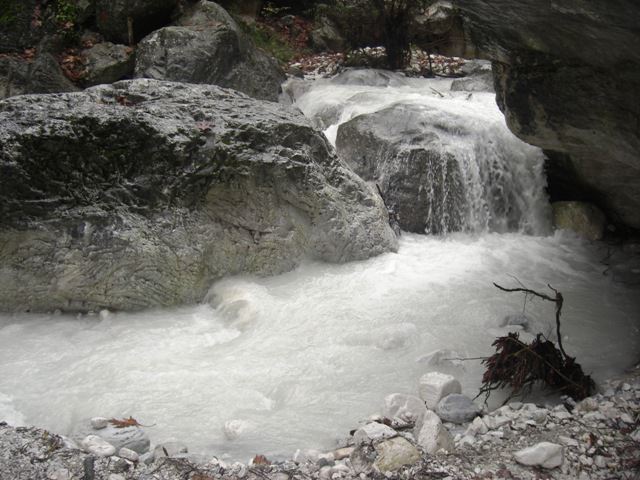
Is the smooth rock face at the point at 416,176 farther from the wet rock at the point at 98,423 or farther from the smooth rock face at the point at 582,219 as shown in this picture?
the wet rock at the point at 98,423

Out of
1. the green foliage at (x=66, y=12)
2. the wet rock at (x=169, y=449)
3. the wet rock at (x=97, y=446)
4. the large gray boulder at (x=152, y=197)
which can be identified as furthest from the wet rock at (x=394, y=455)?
the green foliage at (x=66, y=12)

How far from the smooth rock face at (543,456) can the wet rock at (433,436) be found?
0.34m

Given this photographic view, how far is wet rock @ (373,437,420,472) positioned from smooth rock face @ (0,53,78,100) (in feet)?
24.1

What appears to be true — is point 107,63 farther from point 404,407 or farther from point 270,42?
point 404,407

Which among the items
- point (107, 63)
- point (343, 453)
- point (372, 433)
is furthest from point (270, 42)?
point (343, 453)

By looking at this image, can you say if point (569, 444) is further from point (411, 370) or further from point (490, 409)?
point (411, 370)

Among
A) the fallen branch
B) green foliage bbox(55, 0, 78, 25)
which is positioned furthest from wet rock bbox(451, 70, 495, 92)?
green foliage bbox(55, 0, 78, 25)

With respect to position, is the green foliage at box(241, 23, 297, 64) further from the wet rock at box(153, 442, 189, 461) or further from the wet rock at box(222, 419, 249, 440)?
the wet rock at box(153, 442, 189, 461)

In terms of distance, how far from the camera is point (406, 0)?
10.8 m

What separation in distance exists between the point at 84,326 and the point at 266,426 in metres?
2.03

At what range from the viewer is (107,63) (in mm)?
8953

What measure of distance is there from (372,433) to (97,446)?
142 centimetres

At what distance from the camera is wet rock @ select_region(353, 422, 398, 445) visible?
2.75 metres

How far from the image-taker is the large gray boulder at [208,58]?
8.48 m
